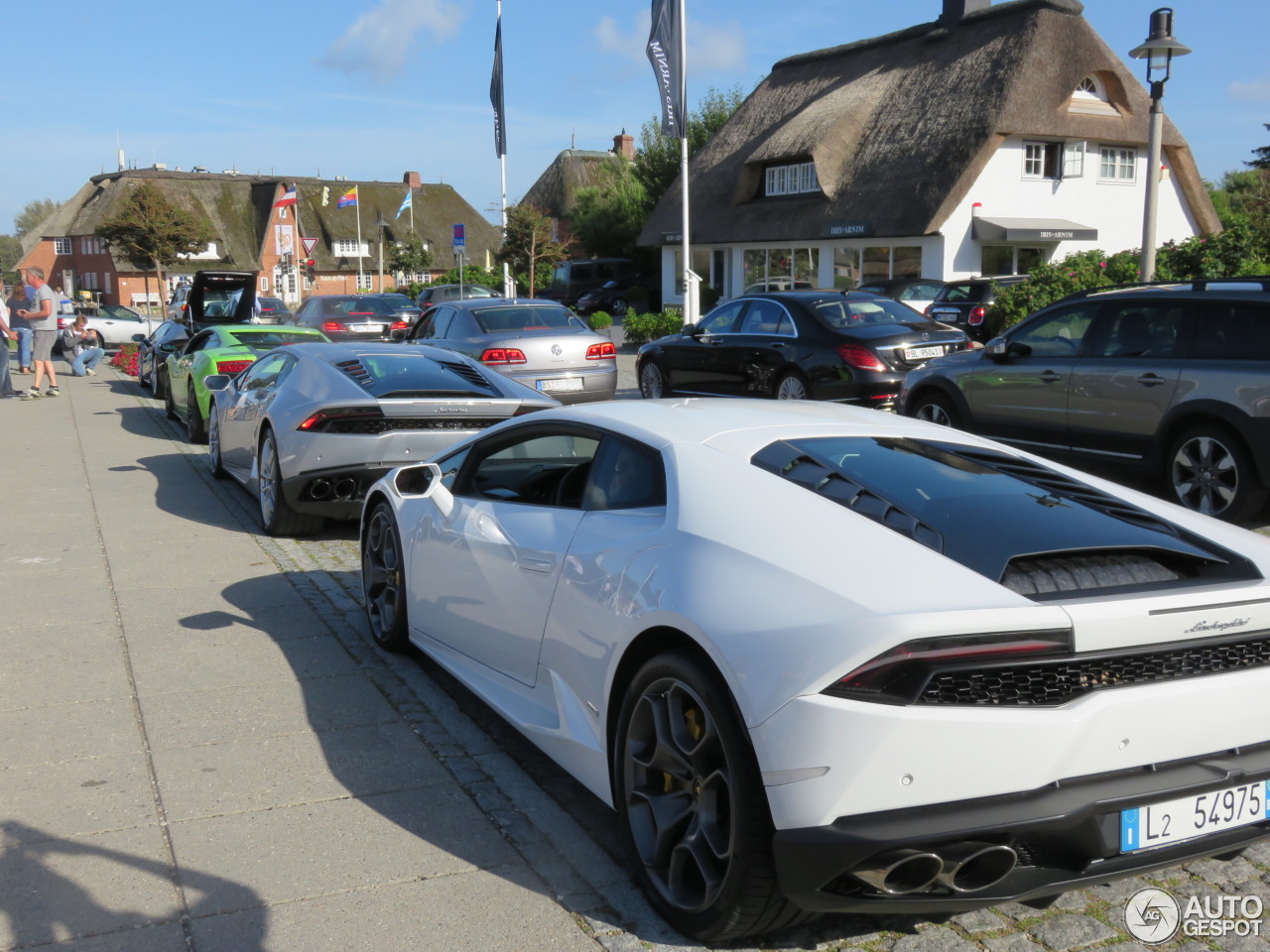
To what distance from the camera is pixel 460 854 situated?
3.65 meters

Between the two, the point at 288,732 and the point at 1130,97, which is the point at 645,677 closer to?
the point at 288,732

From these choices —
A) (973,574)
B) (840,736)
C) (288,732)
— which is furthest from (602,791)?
(288,732)

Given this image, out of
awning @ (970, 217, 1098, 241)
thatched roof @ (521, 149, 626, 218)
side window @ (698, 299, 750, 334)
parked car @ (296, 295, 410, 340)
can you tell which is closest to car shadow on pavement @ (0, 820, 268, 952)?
side window @ (698, 299, 750, 334)

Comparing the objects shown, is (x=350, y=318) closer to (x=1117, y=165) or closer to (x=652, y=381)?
(x=652, y=381)

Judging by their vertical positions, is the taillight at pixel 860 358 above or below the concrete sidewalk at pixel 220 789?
above

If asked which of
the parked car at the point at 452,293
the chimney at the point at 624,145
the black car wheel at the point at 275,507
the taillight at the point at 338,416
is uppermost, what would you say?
the chimney at the point at 624,145

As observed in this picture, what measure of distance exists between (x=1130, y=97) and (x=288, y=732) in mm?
38280

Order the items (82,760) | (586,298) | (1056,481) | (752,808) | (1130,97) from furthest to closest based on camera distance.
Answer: (586,298) → (1130,97) → (82,760) → (1056,481) → (752,808)

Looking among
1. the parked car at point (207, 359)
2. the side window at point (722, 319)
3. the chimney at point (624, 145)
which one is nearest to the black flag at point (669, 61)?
the side window at point (722, 319)

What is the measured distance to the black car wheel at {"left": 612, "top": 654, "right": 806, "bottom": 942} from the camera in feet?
9.27

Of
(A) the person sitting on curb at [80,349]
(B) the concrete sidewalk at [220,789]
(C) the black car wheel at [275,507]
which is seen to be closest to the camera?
(B) the concrete sidewalk at [220,789]

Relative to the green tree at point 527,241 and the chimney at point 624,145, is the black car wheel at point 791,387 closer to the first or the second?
the green tree at point 527,241

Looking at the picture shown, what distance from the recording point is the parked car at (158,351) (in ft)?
62.6

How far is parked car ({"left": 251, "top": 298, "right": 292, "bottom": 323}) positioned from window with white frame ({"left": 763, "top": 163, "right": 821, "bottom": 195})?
1712cm
